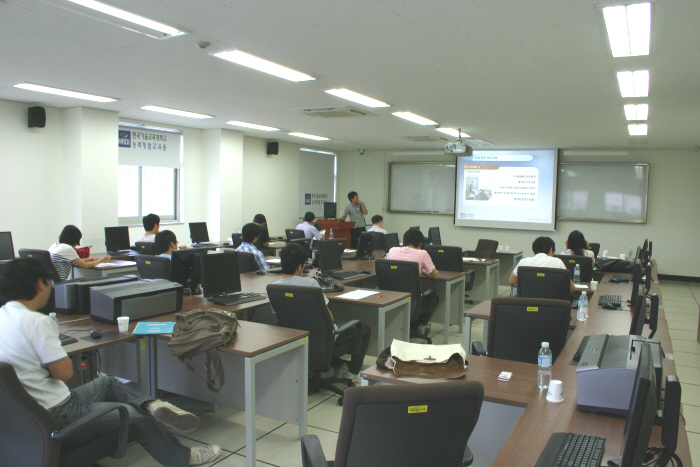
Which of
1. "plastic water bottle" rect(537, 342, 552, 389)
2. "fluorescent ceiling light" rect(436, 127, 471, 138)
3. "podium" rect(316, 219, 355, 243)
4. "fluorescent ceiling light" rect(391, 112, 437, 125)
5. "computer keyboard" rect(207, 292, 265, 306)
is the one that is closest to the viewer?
"plastic water bottle" rect(537, 342, 552, 389)

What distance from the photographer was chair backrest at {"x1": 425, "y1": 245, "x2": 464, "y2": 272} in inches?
243

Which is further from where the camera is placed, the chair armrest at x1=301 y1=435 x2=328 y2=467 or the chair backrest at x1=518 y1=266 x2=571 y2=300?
the chair backrest at x1=518 y1=266 x2=571 y2=300

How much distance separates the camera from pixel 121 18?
3.35 meters

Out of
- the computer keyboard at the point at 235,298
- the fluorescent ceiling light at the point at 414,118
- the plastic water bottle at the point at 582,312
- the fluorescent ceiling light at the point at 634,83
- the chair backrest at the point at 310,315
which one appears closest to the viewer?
the chair backrest at the point at 310,315

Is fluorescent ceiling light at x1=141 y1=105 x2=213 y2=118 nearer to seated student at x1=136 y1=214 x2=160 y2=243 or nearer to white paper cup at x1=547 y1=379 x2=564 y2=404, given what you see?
seated student at x1=136 y1=214 x2=160 y2=243

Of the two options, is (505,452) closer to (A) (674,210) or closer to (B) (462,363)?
(B) (462,363)

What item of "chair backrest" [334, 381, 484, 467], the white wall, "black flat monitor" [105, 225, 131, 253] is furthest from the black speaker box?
the white wall

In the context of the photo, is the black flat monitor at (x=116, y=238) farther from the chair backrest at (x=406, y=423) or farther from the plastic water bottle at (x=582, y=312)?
the chair backrest at (x=406, y=423)

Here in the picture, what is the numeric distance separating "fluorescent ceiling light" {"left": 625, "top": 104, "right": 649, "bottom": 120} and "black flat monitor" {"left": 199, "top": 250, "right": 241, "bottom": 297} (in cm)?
503

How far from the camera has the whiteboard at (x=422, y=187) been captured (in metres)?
12.5

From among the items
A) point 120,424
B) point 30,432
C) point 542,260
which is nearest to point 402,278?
point 542,260

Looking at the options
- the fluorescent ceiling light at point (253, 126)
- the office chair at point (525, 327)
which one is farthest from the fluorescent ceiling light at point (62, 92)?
the office chair at point (525, 327)

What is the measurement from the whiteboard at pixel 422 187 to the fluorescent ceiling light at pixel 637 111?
19.0 feet

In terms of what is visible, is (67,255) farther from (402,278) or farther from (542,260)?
(542,260)
